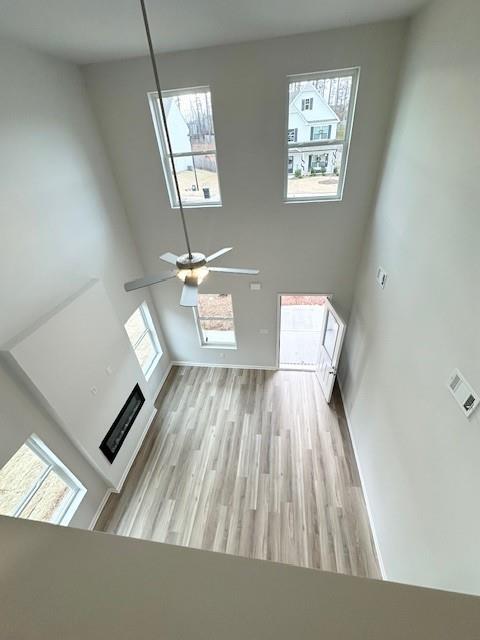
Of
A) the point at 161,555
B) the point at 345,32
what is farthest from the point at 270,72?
the point at 161,555

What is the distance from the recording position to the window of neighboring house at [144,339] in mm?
4629

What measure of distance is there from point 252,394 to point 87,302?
10.5 feet

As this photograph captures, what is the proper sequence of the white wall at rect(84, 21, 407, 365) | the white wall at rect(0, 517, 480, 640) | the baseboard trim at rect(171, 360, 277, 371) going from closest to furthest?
the white wall at rect(0, 517, 480, 640), the white wall at rect(84, 21, 407, 365), the baseboard trim at rect(171, 360, 277, 371)

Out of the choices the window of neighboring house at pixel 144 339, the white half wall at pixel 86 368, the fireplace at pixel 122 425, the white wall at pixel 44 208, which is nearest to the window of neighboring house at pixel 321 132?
the white wall at pixel 44 208

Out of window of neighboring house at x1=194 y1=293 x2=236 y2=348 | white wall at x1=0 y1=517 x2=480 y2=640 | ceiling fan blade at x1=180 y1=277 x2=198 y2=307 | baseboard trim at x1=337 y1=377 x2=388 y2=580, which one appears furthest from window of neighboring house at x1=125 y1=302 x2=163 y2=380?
white wall at x1=0 y1=517 x2=480 y2=640

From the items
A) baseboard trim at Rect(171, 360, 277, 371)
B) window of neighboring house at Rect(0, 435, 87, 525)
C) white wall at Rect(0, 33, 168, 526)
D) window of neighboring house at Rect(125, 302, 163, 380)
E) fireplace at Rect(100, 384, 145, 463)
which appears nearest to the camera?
white wall at Rect(0, 33, 168, 526)

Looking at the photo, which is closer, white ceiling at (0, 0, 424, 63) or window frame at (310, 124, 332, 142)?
white ceiling at (0, 0, 424, 63)

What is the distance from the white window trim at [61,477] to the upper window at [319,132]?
416 centimetres

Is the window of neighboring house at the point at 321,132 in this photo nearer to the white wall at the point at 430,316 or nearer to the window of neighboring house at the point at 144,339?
the white wall at the point at 430,316

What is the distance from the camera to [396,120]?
290 cm

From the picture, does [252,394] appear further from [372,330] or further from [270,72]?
[270,72]

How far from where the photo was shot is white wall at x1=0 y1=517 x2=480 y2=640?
0.65 metres

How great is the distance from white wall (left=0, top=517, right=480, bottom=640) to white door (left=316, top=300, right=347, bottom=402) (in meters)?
3.51

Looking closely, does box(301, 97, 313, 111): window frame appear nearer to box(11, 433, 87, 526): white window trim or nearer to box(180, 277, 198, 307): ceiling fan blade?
box(180, 277, 198, 307): ceiling fan blade
